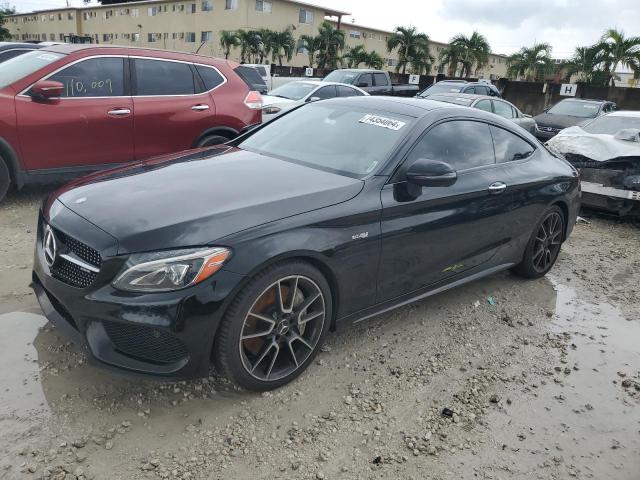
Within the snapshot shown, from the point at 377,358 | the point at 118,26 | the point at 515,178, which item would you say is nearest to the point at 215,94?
the point at 515,178

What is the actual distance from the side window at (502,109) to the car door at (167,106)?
8.18 meters

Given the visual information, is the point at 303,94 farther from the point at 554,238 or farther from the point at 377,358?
the point at 377,358

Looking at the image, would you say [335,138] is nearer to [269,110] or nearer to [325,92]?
[269,110]

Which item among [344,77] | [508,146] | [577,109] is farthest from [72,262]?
[577,109]

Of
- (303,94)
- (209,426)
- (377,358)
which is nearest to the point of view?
(209,426)

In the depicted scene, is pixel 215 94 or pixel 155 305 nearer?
pixel 155 305

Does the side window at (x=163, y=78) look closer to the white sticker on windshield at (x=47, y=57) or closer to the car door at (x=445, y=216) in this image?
the white sticker on windshield at (x=47, y=57)

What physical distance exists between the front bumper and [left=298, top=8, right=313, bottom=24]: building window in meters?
50.2

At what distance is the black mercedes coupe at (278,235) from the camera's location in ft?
8.29

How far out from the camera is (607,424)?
3.01 metres

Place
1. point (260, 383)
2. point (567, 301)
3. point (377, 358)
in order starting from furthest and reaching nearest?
1. point (567, 301)
2. point (377, 358)
3. point (260, 383)

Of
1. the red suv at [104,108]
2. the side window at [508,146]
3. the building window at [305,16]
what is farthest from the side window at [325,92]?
the building window at [305,16]

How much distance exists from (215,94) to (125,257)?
4.65 metres

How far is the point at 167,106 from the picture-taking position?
627 centimetres
